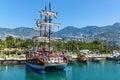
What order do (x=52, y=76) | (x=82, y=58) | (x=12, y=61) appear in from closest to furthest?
(x=52, y=76), (x=12, y=61), (x=82, y=58)

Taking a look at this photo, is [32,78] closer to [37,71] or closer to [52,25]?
[37,71]

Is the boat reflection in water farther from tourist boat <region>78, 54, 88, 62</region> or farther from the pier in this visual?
tourist boat <region>78, 54, 88, 62</region>

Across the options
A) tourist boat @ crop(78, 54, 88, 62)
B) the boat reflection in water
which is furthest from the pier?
the boat reflection in water

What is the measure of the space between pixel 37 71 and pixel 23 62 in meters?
30.2

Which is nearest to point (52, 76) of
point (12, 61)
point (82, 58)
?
point (12, 61)

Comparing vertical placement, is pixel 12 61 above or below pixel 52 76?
above

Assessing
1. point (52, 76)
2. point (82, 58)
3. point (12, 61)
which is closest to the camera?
point (52, 76)

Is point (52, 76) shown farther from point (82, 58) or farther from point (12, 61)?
point (82, 58)

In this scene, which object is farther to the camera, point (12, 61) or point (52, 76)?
point (12, 61)

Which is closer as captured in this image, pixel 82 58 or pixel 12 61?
pixel 12 61

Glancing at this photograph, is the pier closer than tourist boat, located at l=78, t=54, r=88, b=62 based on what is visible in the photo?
Yes

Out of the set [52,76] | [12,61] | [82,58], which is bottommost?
[52,76]

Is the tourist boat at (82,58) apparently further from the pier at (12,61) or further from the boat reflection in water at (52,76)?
the boat reflection in water at (52,76)

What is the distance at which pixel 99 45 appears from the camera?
178m
